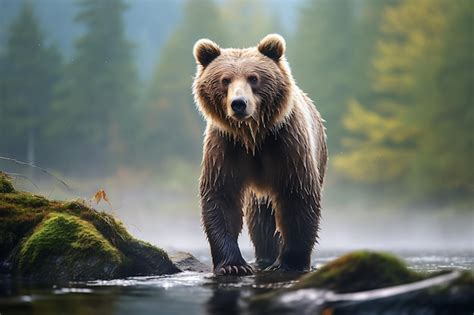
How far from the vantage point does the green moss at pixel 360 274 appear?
18.3ft

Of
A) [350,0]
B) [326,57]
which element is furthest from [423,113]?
[350,0]

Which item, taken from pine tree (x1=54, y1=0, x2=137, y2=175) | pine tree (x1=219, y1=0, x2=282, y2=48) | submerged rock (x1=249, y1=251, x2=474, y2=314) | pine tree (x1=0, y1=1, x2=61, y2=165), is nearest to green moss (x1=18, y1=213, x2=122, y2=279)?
submerged rock (x1=249, y1=251, x2=474, y2=314)

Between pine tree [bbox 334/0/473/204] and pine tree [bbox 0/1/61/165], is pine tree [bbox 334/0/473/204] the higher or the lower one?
the lower one

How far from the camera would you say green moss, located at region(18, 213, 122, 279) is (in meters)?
7.48

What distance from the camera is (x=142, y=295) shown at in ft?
20.7

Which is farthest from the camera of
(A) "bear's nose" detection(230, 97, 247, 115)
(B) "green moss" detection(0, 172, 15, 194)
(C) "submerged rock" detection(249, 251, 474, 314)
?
(B) "green moss" detection(0, 172, 15, 194)

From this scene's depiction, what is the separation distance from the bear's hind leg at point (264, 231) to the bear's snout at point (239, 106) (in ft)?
7.45

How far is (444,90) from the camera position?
27.8m

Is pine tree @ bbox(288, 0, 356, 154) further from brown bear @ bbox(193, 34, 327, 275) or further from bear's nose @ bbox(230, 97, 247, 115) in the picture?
bear's nose @ bbox(230, 97, 247, 115)

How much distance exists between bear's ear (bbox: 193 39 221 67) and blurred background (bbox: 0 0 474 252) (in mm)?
20972

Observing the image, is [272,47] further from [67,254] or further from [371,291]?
[371,291]

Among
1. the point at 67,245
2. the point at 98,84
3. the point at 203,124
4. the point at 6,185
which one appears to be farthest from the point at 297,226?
the point at 203,124

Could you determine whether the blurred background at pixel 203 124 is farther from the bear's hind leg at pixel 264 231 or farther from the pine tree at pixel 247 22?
the bear's hind leg at pixel 264 231

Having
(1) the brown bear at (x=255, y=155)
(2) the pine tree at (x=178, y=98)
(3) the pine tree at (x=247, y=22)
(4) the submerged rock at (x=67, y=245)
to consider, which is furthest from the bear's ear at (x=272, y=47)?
(3) the pine tree at (x=247, y=22)
